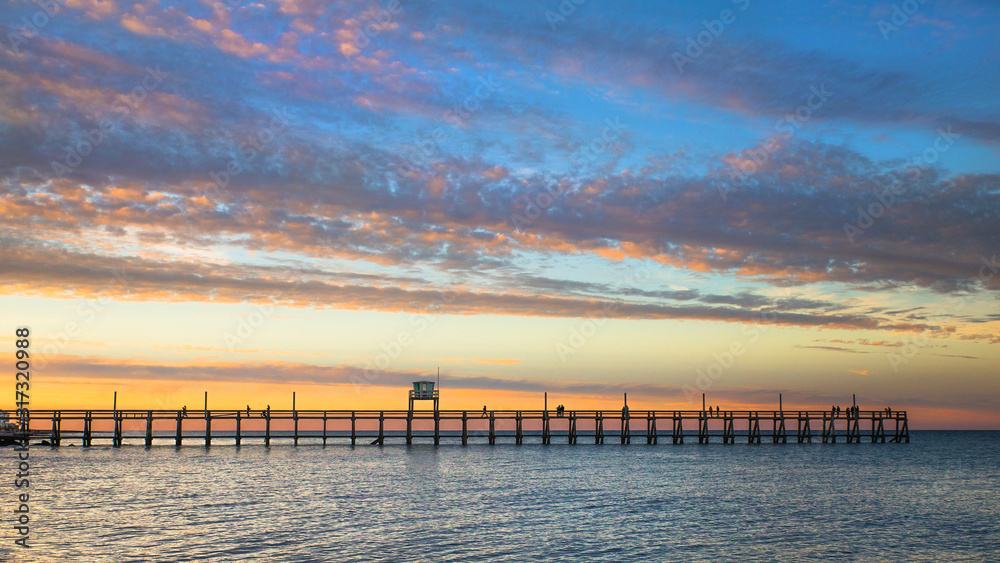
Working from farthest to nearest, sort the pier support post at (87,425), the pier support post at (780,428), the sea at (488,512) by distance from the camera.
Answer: the pier support post at (780,428) < the pier support post at (87,425) < the sea at (488,512)

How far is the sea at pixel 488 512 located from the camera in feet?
68.8

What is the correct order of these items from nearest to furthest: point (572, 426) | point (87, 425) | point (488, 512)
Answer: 1. point (488, 512)
2. point (87, 425)
3. point (572, 426)

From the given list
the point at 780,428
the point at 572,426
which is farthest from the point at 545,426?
the point at 780,428

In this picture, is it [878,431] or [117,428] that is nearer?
[117,428]

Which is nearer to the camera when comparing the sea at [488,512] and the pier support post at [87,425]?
the sea at [488,512]

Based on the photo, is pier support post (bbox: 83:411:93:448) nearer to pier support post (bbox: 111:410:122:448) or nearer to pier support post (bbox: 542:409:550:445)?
pier support post (bbox: 111:410:122:448)

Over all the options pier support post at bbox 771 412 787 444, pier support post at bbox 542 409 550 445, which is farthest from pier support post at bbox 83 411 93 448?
pier support post at bbox 771 412 787 444

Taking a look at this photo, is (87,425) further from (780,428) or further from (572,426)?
(780,428)

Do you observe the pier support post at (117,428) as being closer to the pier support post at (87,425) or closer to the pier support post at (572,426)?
the pier support post at (87,425)

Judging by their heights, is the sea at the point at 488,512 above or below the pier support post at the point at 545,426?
above

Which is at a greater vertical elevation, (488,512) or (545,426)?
(488,512)

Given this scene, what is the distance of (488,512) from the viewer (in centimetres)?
2803

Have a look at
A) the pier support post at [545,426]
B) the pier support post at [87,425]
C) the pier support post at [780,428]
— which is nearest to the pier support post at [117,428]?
the pier support post at [87,425]

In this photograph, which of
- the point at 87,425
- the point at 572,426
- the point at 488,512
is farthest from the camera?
the point at 572,426
